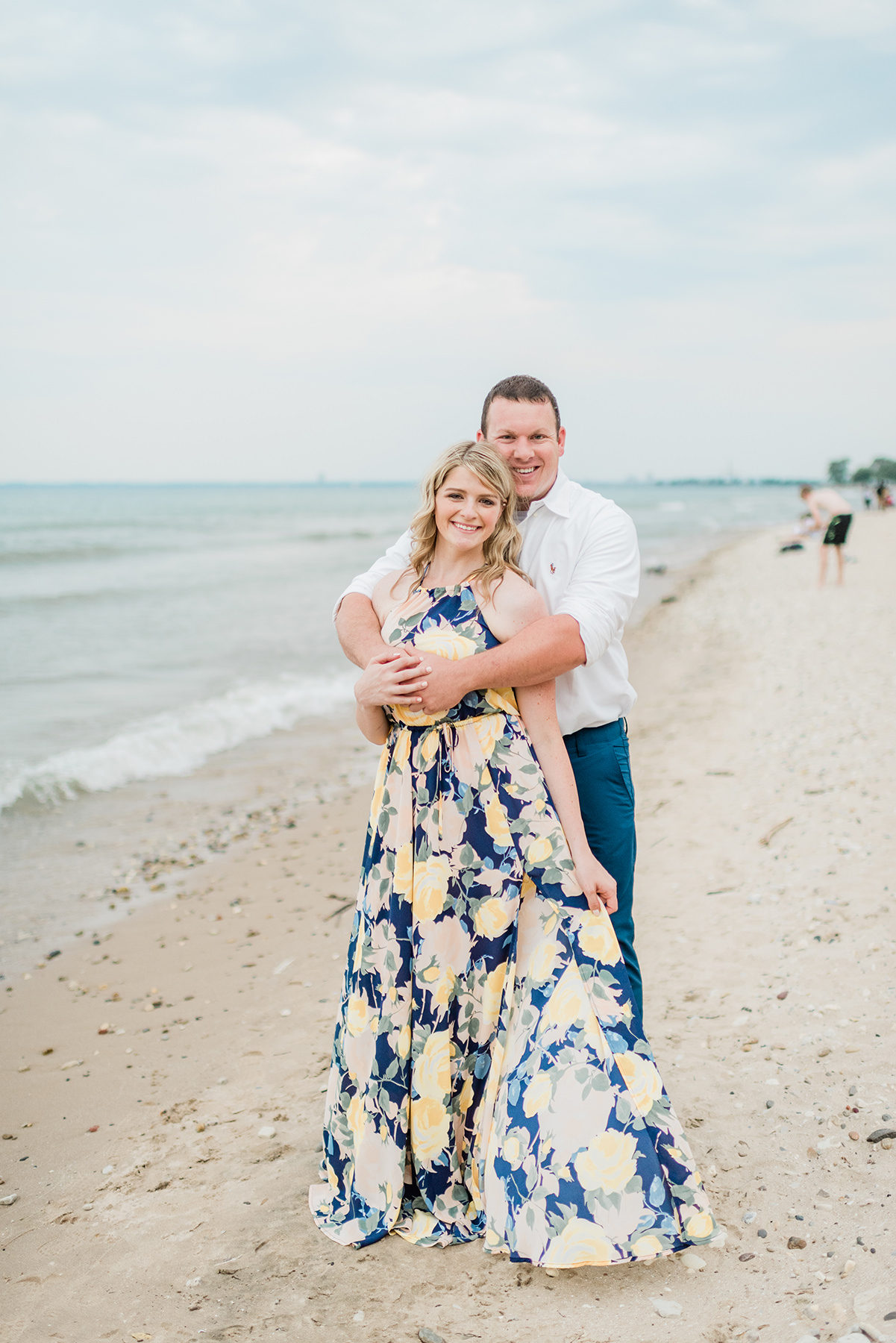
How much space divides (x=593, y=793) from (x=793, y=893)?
273cm

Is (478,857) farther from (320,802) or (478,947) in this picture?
(320,802)

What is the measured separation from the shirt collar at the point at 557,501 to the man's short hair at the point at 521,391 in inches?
8.4

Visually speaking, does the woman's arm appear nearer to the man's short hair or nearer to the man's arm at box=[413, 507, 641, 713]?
the man's arm at box=[413, 507, 641, 713]

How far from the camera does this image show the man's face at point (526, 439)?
3.12 meters

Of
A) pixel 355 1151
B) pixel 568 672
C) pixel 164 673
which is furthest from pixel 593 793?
pixel 164 673

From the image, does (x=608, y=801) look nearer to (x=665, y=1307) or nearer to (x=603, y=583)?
(x=603, y=583)

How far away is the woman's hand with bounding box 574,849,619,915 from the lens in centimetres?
295

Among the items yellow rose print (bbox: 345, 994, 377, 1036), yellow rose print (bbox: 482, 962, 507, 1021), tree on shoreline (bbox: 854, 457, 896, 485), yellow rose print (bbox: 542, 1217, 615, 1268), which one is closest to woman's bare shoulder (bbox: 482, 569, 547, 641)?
yellow rose print (bbox: 482, 962, 507, 1021)

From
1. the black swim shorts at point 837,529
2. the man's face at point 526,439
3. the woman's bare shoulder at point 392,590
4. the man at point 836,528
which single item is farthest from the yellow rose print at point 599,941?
the black swim shorts at point 837,529

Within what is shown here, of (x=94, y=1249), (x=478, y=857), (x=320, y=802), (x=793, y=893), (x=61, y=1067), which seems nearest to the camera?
(x=478, y=857)

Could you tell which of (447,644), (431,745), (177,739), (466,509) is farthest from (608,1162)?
(177,739)

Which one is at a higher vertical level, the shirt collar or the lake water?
the shirt collar

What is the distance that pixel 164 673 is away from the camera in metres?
14.0

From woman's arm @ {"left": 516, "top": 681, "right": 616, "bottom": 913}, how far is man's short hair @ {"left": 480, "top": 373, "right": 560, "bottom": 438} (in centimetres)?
92
